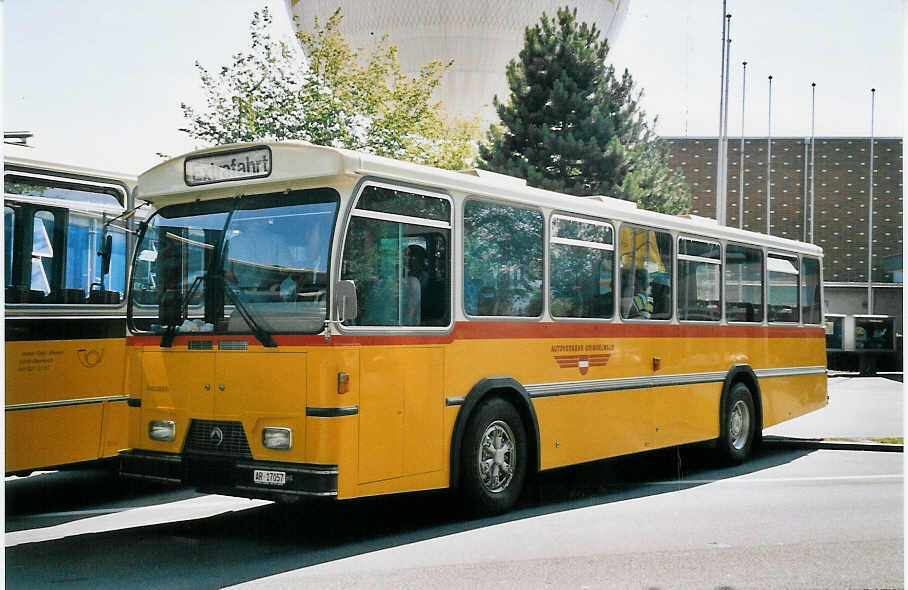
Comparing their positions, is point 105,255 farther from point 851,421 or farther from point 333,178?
point 851,421

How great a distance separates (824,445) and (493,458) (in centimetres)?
701

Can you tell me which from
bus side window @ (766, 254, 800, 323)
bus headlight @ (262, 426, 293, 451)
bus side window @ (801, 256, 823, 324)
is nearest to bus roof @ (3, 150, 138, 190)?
bus headlight @ (262, 426, 293, 451)

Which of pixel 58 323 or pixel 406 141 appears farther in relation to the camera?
pixel 406 141

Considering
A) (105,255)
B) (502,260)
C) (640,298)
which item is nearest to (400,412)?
(502,260)

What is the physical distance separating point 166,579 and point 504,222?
13.6ft

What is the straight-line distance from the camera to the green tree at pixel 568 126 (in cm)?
3119

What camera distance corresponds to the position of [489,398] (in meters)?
8.70

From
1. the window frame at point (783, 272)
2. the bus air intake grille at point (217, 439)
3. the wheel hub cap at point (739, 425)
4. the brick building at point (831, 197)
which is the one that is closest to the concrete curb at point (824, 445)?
the wheel hub cap at point (739, 425)

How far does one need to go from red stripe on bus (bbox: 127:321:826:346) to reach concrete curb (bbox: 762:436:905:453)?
1805mm

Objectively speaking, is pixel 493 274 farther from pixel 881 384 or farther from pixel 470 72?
pixel 470 72

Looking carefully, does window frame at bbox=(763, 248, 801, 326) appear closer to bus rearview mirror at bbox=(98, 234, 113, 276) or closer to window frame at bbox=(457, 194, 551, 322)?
window frame at bbox=(457, 194, 551, 322)

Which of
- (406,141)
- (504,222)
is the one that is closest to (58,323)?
(504,222)

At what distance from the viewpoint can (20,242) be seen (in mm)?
8883

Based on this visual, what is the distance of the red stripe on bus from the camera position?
7.37m
